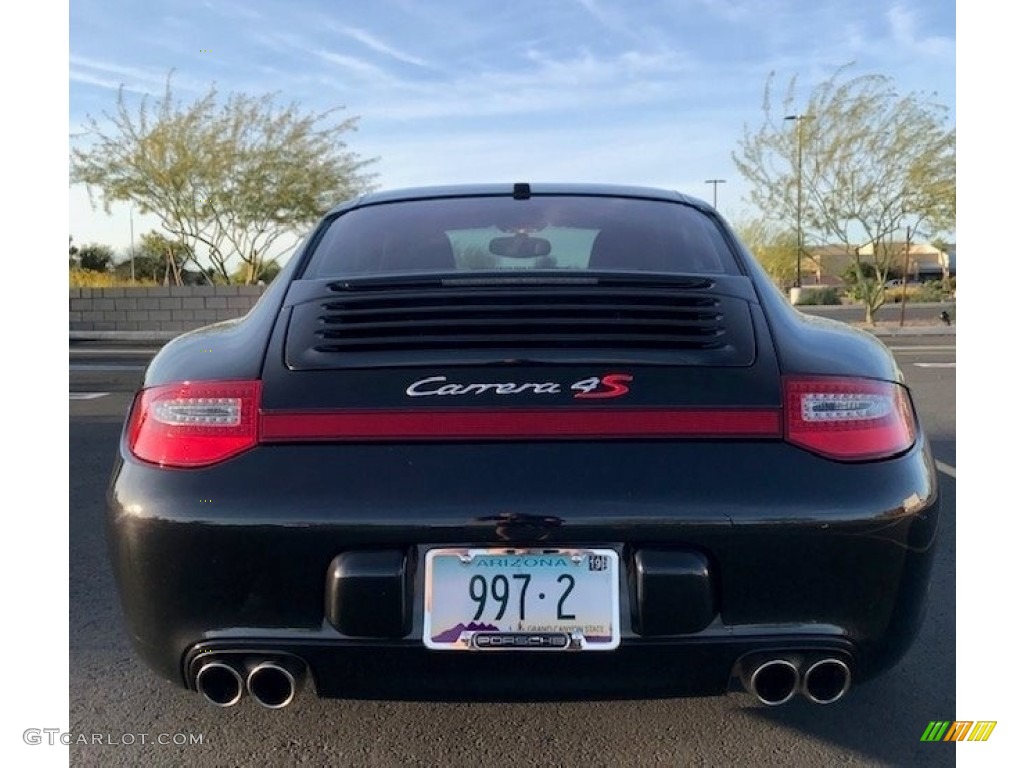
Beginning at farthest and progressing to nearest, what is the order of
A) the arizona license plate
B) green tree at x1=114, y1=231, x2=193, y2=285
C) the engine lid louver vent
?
green tree at x1=114, y1=231, x2=193, y2=285
the engine lid louver vent
the arizona license plate

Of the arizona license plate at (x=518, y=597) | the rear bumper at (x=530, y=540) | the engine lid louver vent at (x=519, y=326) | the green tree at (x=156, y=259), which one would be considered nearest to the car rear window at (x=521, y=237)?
the engine lid louver vent at (x=519, y=326)

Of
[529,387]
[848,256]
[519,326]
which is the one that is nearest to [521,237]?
[519,326]

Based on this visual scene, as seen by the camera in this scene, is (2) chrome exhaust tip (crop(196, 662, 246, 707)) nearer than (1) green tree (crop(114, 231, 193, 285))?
Yes

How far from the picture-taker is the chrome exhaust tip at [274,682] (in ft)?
5.80

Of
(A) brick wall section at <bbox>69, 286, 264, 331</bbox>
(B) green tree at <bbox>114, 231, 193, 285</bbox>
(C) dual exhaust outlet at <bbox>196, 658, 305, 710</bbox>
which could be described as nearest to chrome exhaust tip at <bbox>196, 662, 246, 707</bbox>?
(C) dual exhaust outlet at <bbox>196, 658, 305, 710</bbox>

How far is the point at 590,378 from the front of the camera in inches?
72.1

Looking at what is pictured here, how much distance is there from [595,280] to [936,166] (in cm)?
2475

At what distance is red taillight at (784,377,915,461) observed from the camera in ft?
5.91

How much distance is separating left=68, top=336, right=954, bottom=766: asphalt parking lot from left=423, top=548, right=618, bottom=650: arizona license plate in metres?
0.64

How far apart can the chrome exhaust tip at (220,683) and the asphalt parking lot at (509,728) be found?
462 mm

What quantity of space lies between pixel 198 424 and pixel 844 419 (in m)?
1.40

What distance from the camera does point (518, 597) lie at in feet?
5.62

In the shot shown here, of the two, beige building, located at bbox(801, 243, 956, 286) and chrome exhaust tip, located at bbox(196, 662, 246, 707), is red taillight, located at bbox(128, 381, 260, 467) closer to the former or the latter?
chrome exhaust tip, located at bbox(196, 662, 246, 707)

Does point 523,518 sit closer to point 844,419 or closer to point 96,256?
point 844,419
